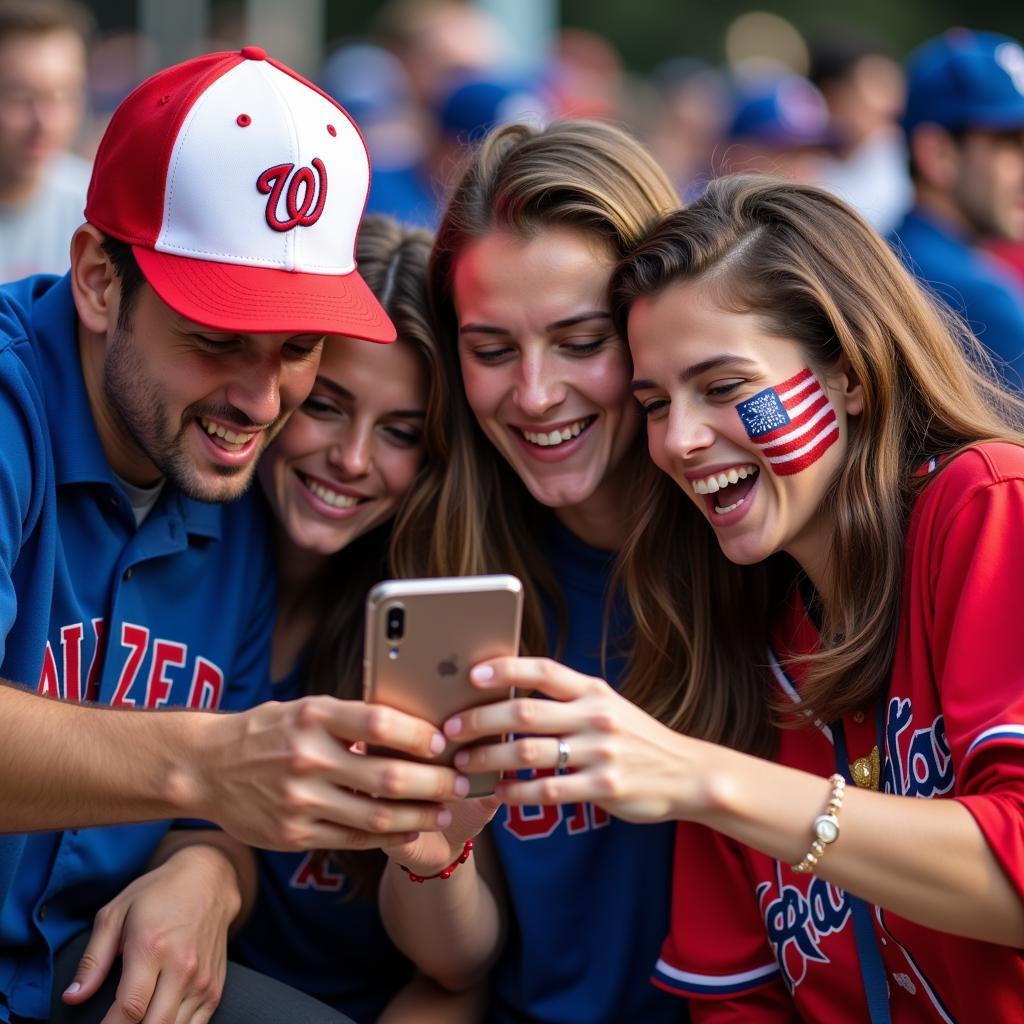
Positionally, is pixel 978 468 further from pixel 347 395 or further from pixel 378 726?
pixel 347 395

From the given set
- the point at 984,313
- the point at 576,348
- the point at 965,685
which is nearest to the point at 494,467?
the point at 576,348

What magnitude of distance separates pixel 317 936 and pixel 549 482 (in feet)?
4.12

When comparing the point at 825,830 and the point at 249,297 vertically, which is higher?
the point at 249,297

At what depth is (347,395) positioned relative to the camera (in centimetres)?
325

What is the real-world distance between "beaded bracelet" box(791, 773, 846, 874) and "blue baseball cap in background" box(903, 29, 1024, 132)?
441cm

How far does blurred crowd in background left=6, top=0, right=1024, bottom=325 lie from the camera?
6.23 metres

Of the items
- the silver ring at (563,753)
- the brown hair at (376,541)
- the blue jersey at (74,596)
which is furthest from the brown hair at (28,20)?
the silver ring at (563,753)

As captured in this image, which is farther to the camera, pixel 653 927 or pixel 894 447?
pixel 653 927

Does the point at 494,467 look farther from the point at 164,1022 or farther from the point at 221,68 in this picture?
the point at 164,1022

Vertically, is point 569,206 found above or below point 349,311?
above

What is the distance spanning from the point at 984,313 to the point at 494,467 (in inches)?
92.8

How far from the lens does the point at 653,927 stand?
3.18 metres

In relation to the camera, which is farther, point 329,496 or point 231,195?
point 329,496

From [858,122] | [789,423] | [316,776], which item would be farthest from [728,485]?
[858,122]
